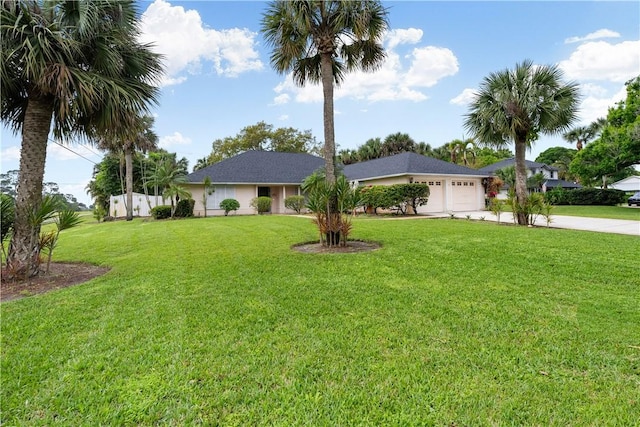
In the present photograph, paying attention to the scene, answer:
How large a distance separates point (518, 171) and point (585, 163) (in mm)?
16708

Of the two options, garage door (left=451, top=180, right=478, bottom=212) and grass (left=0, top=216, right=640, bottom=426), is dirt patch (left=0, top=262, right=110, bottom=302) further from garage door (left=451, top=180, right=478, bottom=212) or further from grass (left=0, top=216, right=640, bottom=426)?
garage door (left=451, top=180, right=478, bottom=212)

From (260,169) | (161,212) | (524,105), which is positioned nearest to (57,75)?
(524,105)

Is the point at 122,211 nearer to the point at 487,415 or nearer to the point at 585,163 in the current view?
the point at 487,415

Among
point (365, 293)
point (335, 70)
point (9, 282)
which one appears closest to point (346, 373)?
point (365, 293)

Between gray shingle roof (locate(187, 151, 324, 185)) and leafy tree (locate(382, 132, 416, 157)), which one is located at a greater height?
leafy tree (locate(382, 132, 416, 157))

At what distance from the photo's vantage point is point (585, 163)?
81.0 ft

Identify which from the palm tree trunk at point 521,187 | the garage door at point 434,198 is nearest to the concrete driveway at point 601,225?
the palm tree trunk at point 521,187

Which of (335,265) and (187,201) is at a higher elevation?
(187,201)

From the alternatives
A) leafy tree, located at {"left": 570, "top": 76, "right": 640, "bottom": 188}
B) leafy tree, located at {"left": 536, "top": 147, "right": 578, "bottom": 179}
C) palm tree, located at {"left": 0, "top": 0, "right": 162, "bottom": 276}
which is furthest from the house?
leafy tree, located at {"left": 536, "top": 147, "right": 578, "bottom": 179}

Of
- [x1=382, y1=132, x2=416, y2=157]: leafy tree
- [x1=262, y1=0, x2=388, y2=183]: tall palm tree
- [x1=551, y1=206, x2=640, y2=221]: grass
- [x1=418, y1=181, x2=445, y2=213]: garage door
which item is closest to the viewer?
[x1=262, y1=0, x2=388, y2=183]: tall palm tree

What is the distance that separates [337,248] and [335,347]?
5291 mm

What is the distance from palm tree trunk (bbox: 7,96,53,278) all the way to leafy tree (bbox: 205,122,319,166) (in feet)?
120

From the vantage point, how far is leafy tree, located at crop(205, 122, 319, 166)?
42.1 m

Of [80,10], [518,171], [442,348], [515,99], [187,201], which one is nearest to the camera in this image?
[442,348]
